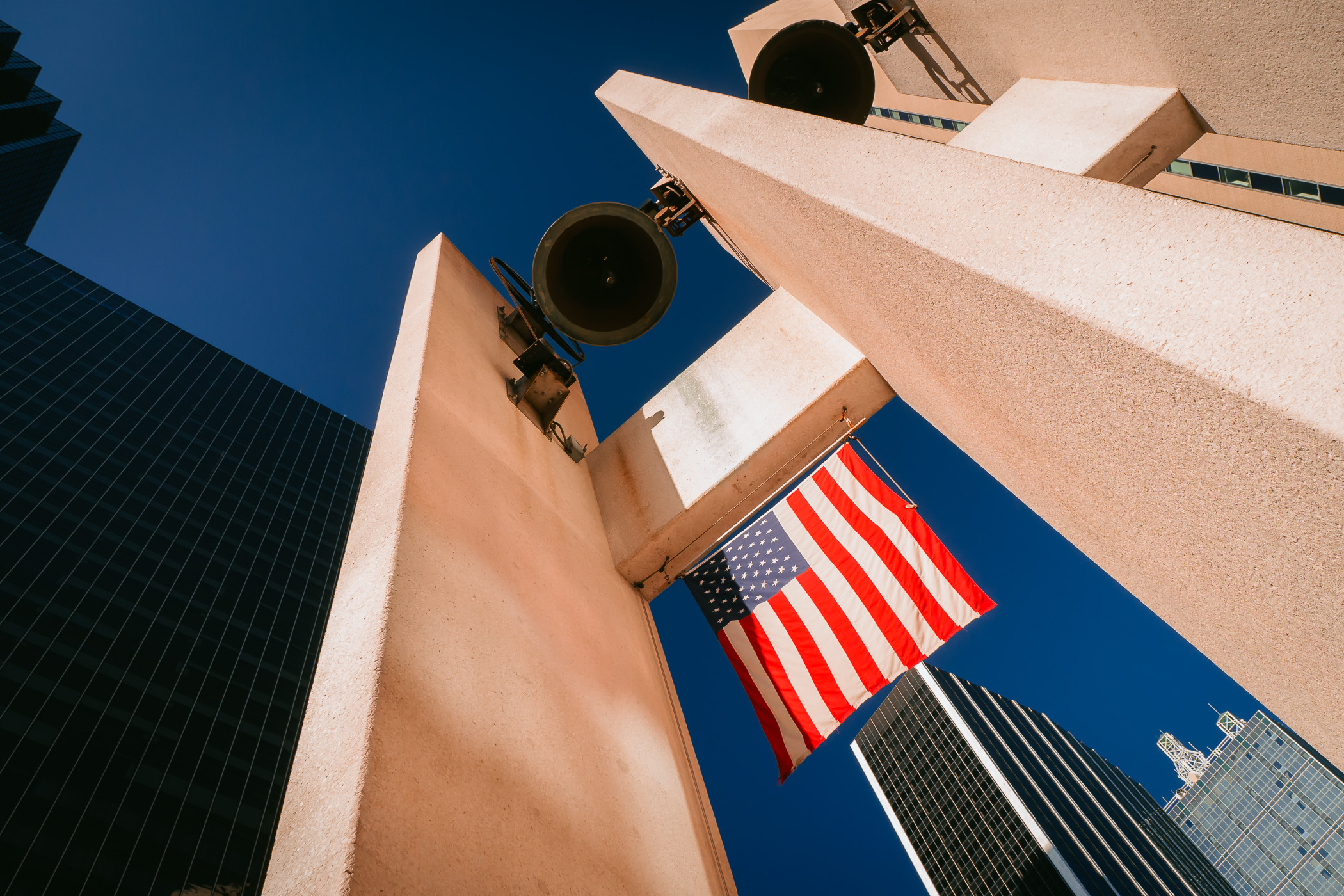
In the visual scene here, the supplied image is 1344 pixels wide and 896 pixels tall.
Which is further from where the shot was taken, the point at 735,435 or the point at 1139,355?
the point at 735,435

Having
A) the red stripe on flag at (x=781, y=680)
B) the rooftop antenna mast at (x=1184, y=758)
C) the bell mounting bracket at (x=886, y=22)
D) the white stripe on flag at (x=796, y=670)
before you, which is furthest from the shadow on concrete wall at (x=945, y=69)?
the rooftop antenna mast at (x=1184, y=758)

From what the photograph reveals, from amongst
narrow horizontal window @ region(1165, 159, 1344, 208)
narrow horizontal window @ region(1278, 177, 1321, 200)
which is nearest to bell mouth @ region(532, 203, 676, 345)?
narrow horizontal window @ region(1165, 159, 1344, 208)

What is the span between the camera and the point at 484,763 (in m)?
2.29

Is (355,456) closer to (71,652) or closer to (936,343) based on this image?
(71,652)

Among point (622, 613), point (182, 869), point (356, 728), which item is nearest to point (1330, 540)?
point (356, 728)

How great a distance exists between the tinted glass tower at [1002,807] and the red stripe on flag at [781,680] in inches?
4110

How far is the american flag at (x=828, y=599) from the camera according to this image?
4059 mm

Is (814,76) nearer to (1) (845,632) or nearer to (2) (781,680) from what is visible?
(1) (845,632)

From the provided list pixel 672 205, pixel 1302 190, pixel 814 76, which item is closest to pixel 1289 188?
pixel 1302 190

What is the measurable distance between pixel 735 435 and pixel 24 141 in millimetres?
137632

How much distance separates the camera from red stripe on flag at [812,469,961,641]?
407 centimetres

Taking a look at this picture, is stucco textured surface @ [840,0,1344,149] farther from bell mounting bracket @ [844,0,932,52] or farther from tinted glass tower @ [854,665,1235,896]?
tinted glass tower @ [854,665,1235,896]

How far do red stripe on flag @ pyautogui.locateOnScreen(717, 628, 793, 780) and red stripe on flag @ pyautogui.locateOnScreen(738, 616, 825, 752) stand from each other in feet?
0.41

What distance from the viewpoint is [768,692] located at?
424cm
